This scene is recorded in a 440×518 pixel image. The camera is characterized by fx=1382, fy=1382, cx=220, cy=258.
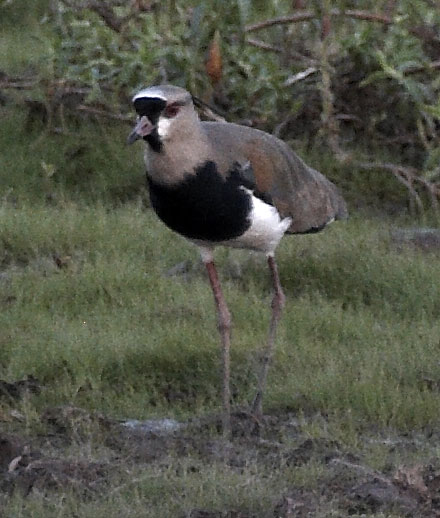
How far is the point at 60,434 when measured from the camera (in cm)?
529

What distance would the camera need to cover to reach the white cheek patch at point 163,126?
5.21 meters

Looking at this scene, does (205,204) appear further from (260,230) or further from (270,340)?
(270,340)

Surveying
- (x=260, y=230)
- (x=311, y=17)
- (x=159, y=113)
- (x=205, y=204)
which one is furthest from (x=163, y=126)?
(x=311, y=17)

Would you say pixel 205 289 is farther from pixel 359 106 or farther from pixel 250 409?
pixel 359 106

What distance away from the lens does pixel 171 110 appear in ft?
17.2

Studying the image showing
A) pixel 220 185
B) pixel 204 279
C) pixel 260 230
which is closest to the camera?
pixel 220 185

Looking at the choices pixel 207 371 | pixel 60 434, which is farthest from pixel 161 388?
pixel 60 434

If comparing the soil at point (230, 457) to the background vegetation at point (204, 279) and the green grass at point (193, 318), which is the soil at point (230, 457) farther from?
the green grass at point (193, 318)

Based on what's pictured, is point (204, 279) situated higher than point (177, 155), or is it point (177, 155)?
point (177, 155)

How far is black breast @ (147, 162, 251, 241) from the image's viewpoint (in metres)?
5.32

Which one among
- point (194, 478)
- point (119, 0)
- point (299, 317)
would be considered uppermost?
point (119, 0)

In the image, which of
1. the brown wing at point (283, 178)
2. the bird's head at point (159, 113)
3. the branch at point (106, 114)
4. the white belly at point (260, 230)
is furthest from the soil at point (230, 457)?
the branch at point (106, 114)

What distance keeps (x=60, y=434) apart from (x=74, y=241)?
2403 mm

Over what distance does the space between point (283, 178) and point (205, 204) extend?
0.73 m
